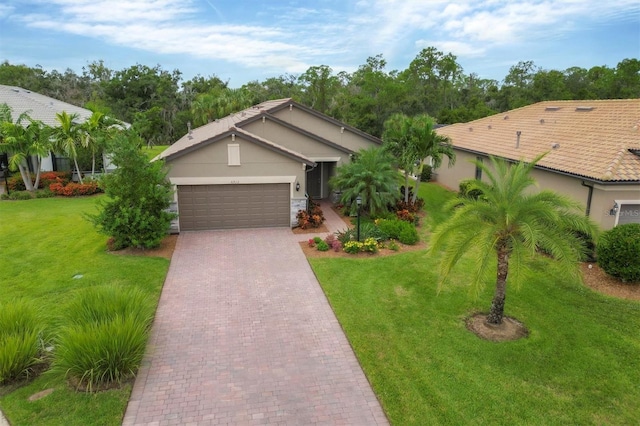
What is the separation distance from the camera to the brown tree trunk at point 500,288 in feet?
31.1

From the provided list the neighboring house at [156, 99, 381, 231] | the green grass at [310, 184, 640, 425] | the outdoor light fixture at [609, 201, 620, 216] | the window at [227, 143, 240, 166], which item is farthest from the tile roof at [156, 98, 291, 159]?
the outdoor light fixture at [609, 201, 620, 216]

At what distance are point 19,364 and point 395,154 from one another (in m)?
15.8

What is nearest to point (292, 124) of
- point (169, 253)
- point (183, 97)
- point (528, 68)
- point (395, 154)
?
point (395, 154)

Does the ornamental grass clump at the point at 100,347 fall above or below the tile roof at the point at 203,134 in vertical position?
below

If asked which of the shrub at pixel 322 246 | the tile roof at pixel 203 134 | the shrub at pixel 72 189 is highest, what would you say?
the tile roof at pixel 203 134

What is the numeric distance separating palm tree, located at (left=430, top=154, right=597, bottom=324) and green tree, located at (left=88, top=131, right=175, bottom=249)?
9753 mm

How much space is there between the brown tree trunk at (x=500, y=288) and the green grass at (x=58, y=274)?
7.89 m

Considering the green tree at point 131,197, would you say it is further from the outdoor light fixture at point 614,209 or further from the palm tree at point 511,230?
the outdoor light fixture at point 614,209

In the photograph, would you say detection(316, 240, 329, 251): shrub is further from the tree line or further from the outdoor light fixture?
the tree line

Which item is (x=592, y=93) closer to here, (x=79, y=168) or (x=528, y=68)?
(x=528, y=68)

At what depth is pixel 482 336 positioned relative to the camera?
9523mm

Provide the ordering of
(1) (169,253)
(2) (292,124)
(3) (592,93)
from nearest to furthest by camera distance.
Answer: (1) (169,253), (2) (292,124), (3) (592,93)

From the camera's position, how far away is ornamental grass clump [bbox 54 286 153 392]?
24.9 feet

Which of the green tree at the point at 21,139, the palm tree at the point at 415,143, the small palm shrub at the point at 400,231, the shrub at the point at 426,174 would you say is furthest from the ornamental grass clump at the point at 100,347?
the shrub at the point at 426,174
